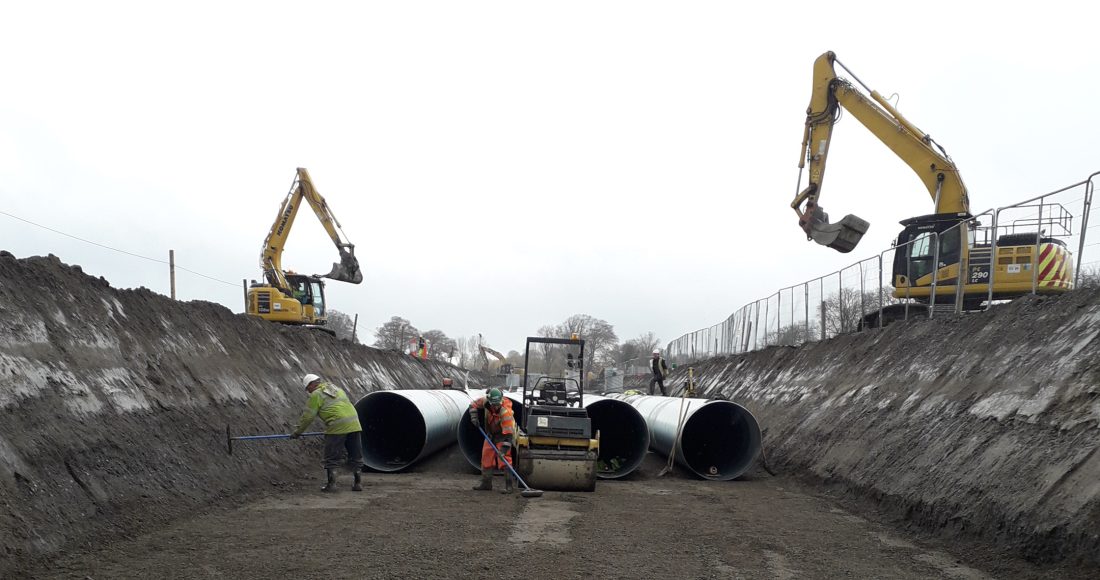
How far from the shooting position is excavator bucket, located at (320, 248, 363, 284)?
25.9 m

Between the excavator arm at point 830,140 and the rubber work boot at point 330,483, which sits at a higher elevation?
the excavator arm at point 830,140

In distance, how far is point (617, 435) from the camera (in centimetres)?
1587

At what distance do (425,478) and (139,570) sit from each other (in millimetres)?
7255

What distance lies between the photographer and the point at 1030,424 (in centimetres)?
785

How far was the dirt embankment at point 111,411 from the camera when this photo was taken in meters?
6.87

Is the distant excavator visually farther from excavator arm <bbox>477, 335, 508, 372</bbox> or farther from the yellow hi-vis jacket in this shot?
the yellow hi-vis jacket

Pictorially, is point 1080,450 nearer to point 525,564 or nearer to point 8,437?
point 525,564

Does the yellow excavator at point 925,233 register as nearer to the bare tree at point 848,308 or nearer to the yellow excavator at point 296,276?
the bare tree at point 848,308

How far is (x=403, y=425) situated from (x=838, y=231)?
1043 cm

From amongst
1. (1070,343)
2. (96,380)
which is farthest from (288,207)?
(1070,343)

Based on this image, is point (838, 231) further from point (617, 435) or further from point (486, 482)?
point (486, 482)

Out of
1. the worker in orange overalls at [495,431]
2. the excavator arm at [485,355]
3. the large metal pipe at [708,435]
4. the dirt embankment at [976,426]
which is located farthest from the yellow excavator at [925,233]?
the excavator arm at [485,355]

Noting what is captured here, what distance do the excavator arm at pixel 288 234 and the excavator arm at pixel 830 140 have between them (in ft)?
47.5

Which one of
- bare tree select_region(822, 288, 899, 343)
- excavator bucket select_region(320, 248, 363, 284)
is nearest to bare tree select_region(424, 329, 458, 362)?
excavator bucket select_region(320, 248, 363, 284)
